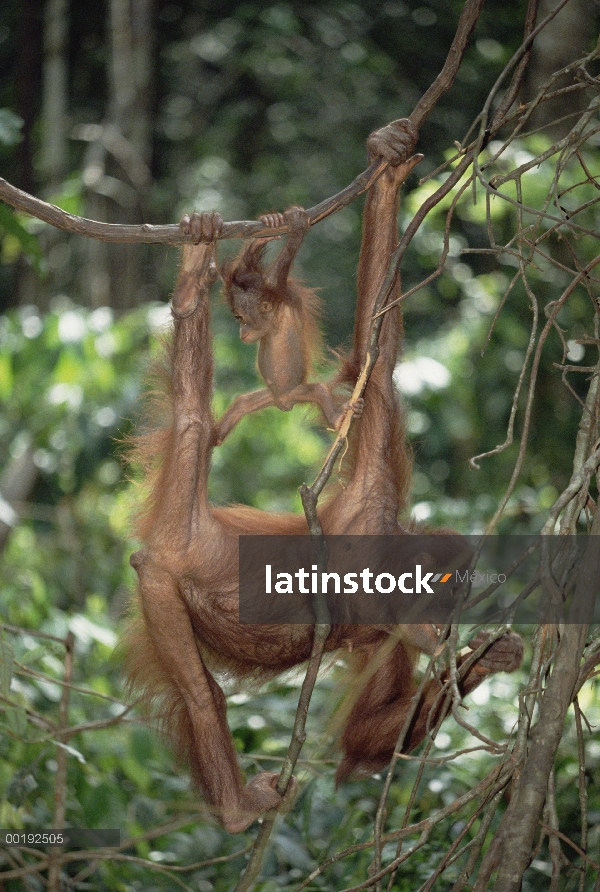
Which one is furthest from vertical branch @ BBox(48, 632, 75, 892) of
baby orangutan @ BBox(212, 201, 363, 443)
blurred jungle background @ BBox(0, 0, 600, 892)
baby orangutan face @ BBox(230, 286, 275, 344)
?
baby orangutan face @ BBox(230, 286, 275, 344)

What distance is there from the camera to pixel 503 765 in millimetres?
1651

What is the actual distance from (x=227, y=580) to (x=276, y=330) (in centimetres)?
65

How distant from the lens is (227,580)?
2348 millimetres

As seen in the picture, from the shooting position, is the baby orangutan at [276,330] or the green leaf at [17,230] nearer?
the baby orangutan at [276,330]

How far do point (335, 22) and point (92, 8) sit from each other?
210 centimetres

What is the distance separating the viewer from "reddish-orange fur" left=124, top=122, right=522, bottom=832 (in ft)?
7.27

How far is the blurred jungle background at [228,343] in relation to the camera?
8.94ft

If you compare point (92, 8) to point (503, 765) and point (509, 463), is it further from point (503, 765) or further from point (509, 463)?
point (503, 765)

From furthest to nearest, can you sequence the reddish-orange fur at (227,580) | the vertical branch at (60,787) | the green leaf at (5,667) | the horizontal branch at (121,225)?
the vertical branch at (60,787) < the reddish-orange fur at (227,580) < the green leaf at (5,667) < the horizontal branch at (121,225)

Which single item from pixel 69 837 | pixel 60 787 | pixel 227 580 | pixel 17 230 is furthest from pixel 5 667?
pixel 17 230

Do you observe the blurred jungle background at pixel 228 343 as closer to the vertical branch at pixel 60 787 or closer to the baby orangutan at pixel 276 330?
the vertical branch at pixel 60 787

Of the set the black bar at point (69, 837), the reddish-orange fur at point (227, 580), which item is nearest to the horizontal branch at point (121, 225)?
the reddish-orange fur at point (227, 580)

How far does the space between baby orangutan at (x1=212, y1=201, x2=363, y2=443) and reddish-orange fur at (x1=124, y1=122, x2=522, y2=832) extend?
0.36 feet

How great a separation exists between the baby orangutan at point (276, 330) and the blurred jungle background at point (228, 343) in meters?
0.23
